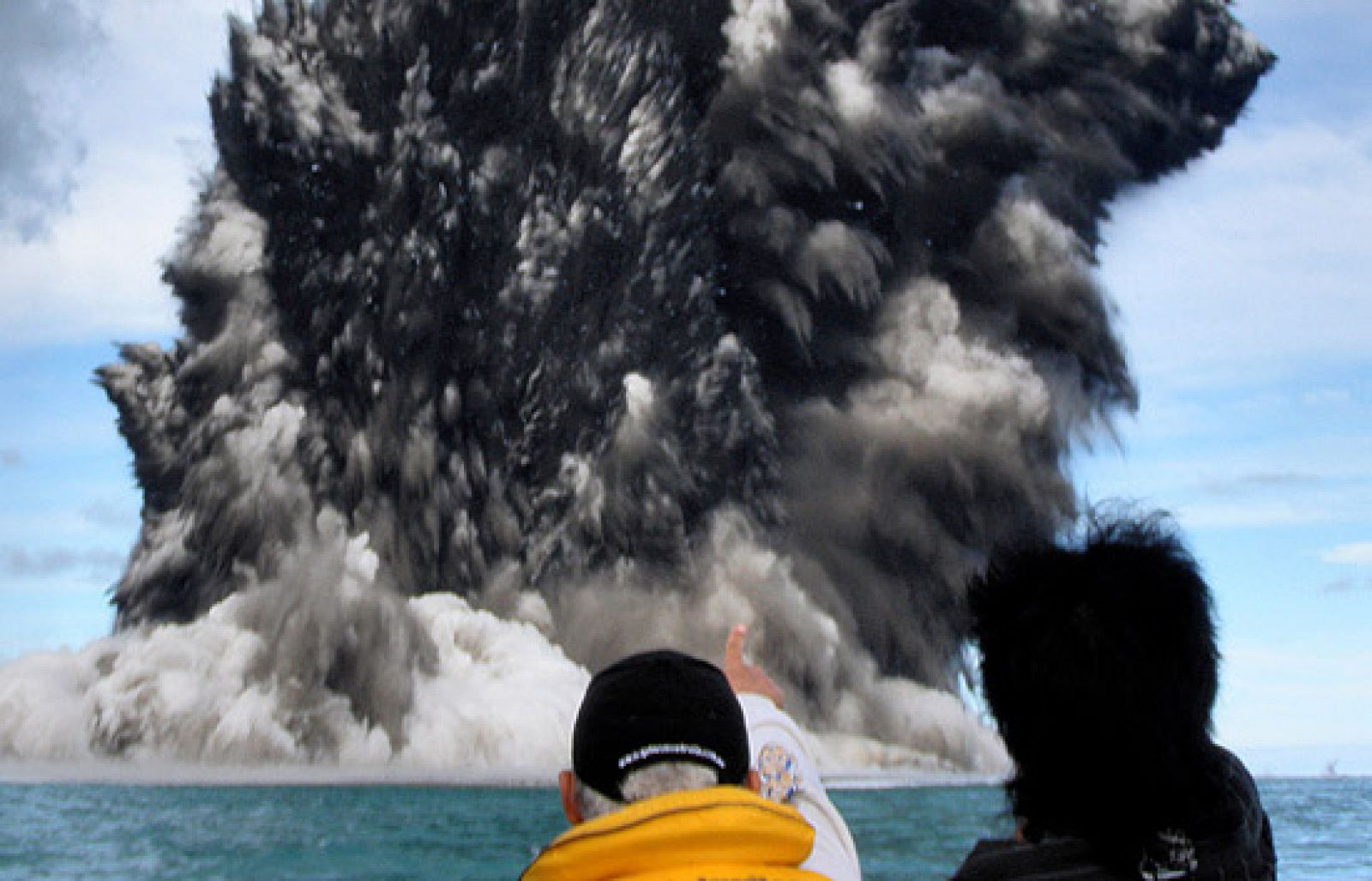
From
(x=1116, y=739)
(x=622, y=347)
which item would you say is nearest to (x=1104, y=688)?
(x=1116, y=739)

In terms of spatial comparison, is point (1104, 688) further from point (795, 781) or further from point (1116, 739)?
point (795, 781)

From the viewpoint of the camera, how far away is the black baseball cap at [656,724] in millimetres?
1894

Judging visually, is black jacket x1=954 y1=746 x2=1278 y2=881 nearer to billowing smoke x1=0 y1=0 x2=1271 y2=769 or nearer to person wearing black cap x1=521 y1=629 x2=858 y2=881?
person wearing black cap x1=521 y1=629 x2=858 y2=881

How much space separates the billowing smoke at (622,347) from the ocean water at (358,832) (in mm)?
2150

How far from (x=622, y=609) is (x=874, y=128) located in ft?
47.3

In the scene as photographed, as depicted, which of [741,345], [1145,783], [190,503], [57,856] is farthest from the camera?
[741,345]

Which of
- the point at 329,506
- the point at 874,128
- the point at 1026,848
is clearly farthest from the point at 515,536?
the point at 1026,848

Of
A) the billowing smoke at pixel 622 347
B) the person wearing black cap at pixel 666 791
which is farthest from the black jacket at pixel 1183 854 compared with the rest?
the billowing smoke at pixel 622 347

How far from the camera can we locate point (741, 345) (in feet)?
140

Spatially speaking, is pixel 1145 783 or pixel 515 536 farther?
pixel 515 536

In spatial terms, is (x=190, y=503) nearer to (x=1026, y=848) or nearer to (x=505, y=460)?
(x=505, y=460)

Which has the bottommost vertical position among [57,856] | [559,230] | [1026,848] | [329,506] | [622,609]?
[1026,848]

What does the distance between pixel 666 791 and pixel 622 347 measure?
3871 centimetres

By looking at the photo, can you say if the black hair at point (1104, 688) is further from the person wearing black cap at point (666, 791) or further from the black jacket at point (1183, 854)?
the person wearing black cap at point (666, 791)
